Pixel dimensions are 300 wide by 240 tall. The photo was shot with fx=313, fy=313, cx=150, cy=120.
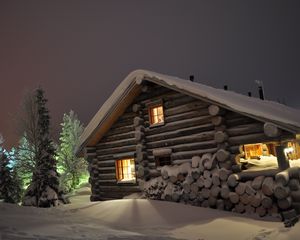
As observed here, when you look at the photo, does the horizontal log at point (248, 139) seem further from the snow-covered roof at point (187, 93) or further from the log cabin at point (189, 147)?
the snow-covered roof at point (187, 93)

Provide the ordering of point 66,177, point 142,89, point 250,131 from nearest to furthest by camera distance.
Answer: point 250,131, point 142,89, point 66,177

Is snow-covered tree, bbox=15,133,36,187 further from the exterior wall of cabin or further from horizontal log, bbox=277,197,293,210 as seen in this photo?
horizontal log, bbox=277,197,293,210

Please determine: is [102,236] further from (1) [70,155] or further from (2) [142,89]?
(1) [70,155]

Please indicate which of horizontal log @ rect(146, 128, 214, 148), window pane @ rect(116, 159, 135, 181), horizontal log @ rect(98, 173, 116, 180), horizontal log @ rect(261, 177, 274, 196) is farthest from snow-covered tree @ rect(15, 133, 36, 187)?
horizontal log @ rect(261, 177, 274, 196)

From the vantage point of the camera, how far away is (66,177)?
1489 inches

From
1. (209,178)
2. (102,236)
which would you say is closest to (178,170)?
(209,178)

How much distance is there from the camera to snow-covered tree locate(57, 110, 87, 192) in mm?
39094

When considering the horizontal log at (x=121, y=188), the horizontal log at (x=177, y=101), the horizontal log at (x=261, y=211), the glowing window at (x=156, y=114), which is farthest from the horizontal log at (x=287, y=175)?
the horizontal log at (x=121, y=188)

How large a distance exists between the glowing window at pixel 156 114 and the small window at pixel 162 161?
6.17 ft

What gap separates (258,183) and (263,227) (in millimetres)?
2002

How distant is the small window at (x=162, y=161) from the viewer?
16.0 metres

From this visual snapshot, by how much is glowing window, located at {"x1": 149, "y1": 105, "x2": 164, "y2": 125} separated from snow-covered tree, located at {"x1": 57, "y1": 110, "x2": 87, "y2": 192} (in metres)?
24.2

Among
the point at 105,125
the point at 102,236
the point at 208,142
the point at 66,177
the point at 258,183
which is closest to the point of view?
the point at 102,236

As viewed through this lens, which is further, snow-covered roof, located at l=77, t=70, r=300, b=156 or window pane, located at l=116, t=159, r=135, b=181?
window pane, located at l=116, t=159, r=135, b=181
